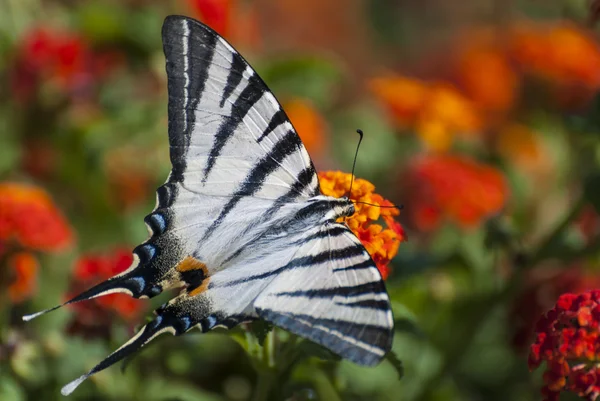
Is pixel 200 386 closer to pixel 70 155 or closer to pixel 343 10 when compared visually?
pixel 70 155

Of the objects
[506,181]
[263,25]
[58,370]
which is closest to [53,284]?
[58,370]

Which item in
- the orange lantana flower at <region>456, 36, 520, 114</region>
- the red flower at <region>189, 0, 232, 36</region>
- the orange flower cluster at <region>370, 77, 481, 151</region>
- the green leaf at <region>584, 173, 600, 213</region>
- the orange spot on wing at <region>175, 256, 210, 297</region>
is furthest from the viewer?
the orange lantana flower at <region>456, 36, 520, 114</region>

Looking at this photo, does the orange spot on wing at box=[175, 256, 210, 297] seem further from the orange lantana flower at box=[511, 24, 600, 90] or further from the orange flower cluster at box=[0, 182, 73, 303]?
the orange lantana flower at box=[511, 24, 600, 90]

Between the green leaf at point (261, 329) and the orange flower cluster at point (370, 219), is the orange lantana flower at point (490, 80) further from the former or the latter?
the green leaf at point (261, 329)

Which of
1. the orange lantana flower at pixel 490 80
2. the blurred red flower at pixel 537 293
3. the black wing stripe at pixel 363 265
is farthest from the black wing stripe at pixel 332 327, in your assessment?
the orange lantana flower at pixel 490 80

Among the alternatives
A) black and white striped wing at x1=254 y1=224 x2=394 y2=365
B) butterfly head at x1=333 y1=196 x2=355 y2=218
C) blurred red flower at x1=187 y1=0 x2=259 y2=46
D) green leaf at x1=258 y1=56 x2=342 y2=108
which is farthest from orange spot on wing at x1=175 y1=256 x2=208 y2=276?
green leaf at x1=258 y1=56 x2=342 y2=108

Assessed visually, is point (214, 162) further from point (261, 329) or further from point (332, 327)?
point (332, 327)

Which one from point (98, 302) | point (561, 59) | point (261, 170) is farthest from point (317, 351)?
point (561, 59)
